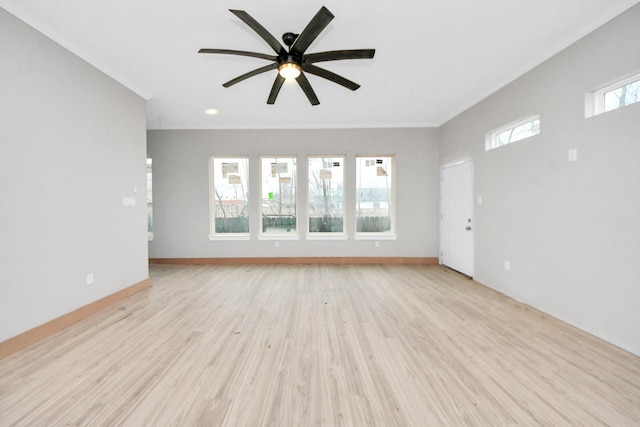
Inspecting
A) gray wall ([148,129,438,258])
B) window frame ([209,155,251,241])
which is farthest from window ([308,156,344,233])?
window frame ([209,155,251,241])

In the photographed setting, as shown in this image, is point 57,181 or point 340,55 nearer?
point 340,55

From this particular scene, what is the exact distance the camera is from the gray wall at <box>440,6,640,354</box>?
7.42 ft

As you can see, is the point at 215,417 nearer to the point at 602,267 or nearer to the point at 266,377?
the point at 266,377

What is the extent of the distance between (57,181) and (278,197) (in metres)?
3.65

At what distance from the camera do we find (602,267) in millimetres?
2453

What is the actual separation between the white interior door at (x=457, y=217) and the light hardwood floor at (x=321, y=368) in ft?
4.76

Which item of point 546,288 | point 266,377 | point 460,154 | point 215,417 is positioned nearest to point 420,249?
point 460,154

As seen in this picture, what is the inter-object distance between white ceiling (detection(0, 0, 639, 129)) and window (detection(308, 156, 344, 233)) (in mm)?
1669

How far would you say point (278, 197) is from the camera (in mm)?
5871

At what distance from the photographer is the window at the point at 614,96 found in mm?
2289

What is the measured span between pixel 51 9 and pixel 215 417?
12.0 ft

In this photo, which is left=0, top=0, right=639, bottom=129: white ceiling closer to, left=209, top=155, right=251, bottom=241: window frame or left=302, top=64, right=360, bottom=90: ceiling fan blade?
left=302, top=64, right=360, bottom=90: ceiling fan blade

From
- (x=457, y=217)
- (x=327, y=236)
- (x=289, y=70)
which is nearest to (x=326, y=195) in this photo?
(x=327, y=236)

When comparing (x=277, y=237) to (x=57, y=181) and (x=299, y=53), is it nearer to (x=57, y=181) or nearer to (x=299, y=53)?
(x=57, y=181)
